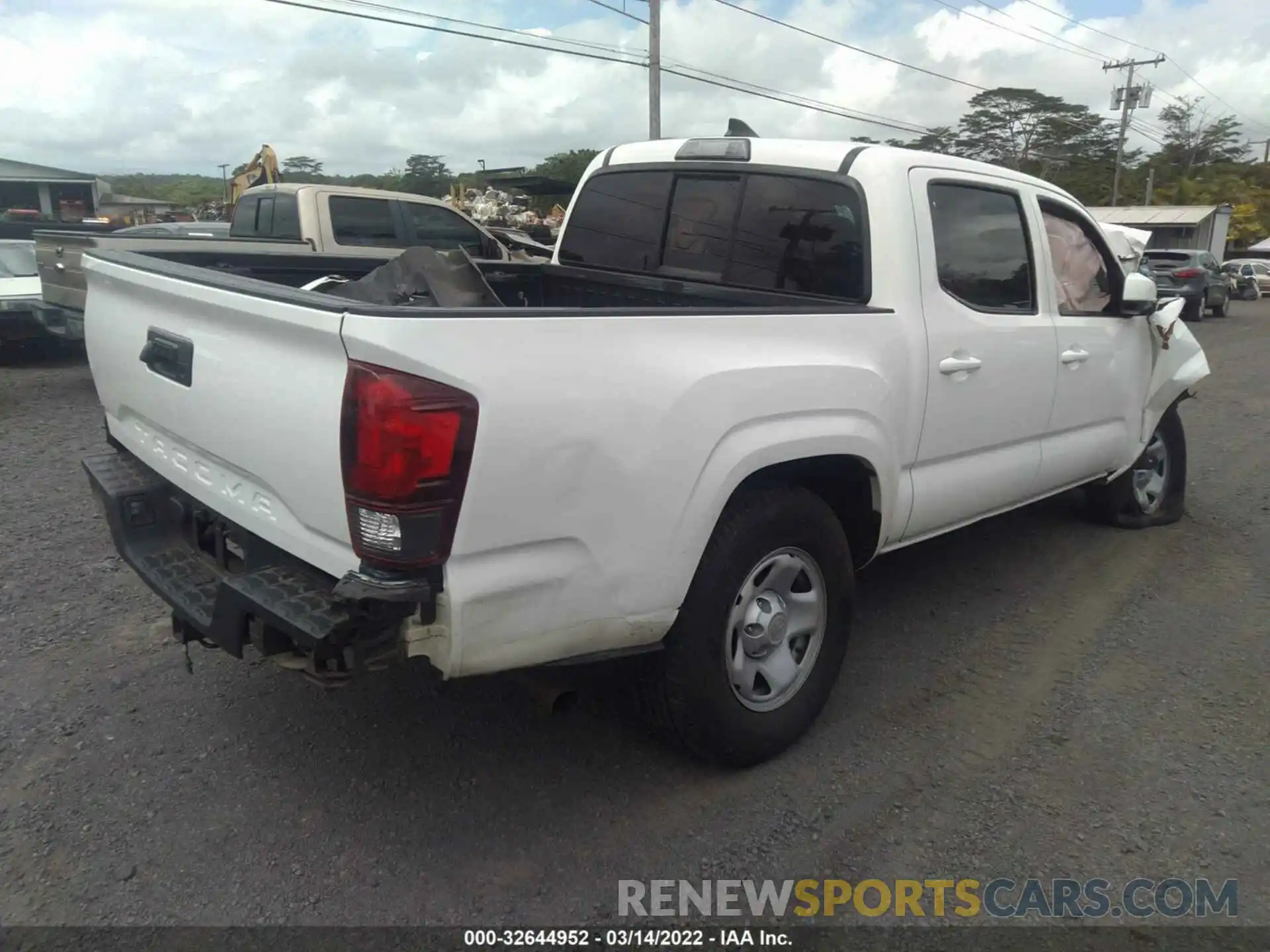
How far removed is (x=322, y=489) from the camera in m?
2.31

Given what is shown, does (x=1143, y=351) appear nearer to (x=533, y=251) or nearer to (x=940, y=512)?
(x=940, y=512)

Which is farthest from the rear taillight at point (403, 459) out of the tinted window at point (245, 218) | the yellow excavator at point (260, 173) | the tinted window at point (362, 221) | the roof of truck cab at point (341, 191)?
the yellow excavator at point (260, 173)

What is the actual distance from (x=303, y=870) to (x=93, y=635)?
6.42 ft

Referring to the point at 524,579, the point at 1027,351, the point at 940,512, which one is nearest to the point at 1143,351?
the point at 1027,351

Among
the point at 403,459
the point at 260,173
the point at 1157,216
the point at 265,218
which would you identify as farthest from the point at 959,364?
the point at 1157,216

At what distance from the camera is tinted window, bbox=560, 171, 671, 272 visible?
4.26 metres

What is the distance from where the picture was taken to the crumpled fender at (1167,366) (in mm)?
5105

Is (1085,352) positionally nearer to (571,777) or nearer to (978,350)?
(978,350)

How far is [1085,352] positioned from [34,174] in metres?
50.0

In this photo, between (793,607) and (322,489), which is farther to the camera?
(793,607)

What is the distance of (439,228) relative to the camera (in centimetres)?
1069

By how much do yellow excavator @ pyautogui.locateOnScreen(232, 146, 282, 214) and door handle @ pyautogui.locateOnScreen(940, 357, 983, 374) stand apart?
16.1 metres

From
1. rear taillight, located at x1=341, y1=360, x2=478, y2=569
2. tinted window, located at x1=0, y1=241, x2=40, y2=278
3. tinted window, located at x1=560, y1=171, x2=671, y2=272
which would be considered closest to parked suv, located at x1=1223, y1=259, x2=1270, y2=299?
tinted window, located at x1=0, y1=241, x2=40, y2=278

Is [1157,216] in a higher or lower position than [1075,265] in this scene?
lower
